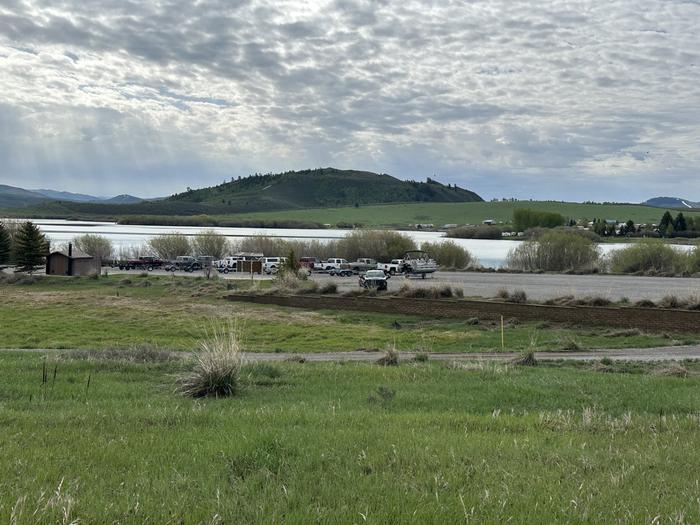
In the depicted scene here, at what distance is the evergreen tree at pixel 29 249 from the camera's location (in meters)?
75.9

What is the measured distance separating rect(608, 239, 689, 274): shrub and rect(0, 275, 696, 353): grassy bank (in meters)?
41.5

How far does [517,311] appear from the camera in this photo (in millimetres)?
32688

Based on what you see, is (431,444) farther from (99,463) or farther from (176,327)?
(176,327)

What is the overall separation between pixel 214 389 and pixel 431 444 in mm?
4943

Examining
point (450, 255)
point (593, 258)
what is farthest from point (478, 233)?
point (593, 258)

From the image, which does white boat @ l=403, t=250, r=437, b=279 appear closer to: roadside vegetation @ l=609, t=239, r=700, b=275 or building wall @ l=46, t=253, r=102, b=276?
roadside vegetation @ l=609, t=239, r=700, b=275

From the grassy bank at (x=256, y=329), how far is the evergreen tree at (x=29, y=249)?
2884 centimetres

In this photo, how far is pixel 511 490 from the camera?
461 cm

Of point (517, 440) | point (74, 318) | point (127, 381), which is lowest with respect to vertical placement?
point (74, 318)

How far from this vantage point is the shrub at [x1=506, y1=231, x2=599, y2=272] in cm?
7450

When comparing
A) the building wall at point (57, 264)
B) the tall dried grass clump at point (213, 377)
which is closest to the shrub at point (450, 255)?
the building wall at point (57, 264)

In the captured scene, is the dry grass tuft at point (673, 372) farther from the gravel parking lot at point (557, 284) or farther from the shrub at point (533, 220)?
the shrub at point (533, 220)

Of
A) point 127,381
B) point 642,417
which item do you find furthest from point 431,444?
point 127,381

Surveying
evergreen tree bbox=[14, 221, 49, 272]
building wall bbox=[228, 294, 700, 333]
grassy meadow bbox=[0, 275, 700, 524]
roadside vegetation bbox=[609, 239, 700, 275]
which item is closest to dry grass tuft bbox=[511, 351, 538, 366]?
grassy meadow bbox=[0, 275, 700, 524]
